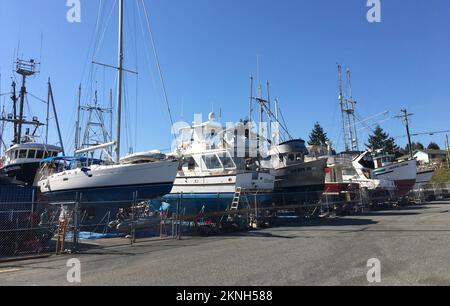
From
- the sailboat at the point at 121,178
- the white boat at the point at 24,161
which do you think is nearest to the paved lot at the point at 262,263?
the sailboat at the point at 121,178

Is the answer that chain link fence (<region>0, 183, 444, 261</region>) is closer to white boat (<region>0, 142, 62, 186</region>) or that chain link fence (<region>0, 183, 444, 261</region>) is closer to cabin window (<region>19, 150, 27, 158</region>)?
white boat (<region>0, 142, 62, 186</region>)

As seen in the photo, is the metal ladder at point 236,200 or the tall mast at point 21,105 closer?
the metal ladder at point 236,200

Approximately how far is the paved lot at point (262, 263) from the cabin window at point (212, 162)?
9133mm

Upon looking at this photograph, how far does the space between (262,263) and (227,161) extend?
1341 centimetres

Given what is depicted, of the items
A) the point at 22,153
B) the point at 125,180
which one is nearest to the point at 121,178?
the point at 125,180

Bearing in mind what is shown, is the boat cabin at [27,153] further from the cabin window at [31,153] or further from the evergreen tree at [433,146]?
the evergreen tree at [433,146]

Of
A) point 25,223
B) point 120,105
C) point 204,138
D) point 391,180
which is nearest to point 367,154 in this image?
point 391,180

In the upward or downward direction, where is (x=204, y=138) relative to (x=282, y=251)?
upward

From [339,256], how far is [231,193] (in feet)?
39.0

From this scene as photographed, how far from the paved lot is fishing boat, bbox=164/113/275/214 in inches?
305

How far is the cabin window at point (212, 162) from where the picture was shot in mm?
22156

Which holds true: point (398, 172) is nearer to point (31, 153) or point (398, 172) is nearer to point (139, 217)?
point (139, 217)
